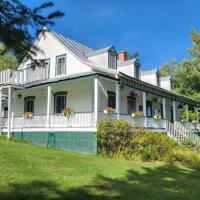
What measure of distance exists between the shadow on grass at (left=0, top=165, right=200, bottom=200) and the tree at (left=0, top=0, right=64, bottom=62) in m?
3.56

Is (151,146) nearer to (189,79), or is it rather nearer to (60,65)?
(60,65)

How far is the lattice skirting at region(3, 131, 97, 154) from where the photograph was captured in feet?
52.0

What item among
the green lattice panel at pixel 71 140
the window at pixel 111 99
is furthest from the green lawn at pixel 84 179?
the window at pixel 111 99

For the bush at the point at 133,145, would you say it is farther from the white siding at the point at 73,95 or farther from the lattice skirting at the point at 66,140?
the white siding at the point at 73,95

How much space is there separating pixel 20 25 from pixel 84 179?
18.1 feet

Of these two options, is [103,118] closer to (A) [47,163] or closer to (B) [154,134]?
(B) [154,134]

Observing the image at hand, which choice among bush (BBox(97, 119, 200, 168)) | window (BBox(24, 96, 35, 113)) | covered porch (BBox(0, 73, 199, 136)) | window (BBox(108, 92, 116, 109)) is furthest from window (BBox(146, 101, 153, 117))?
bush (BBox(97, 119, 200, 168))

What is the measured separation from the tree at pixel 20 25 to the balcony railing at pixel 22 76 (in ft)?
53.3

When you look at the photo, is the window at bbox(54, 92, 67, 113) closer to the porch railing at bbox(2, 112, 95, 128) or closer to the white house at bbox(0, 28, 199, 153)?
the white house at bbox(0, 28, 199, 153)

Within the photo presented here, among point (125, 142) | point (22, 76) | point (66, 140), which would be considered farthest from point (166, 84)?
point (125, 142)

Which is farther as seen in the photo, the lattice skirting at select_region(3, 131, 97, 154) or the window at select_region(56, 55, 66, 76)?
the window at select_region(56, 55, 66, 76)

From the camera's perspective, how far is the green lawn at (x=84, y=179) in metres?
7.50

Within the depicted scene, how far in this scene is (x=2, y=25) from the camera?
4.65 meters

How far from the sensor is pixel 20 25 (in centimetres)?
481
